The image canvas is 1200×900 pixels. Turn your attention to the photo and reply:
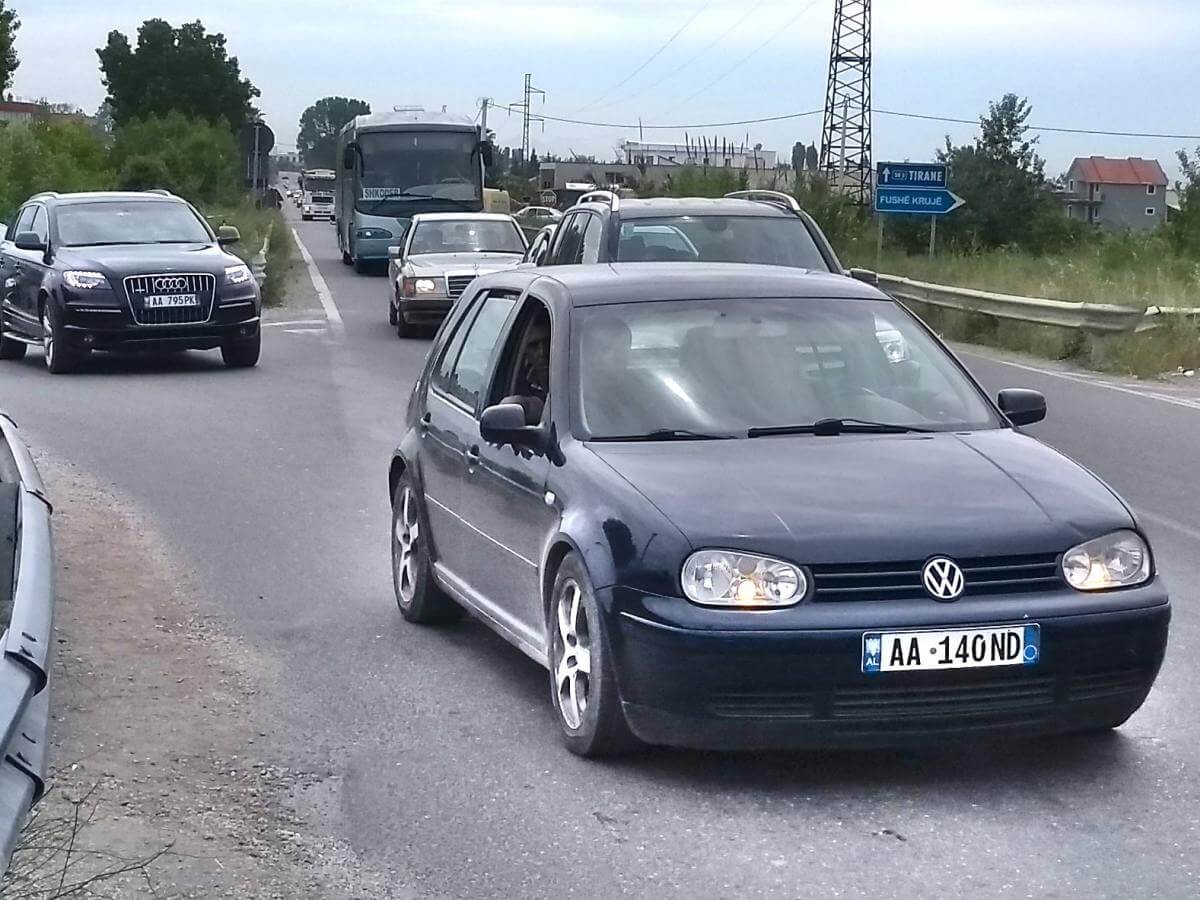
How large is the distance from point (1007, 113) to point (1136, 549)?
71.6 m

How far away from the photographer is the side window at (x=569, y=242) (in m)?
16.5

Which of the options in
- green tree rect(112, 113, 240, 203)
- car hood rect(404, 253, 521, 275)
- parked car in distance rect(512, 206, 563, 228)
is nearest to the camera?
car hood rect(404, 253, 521, 275)

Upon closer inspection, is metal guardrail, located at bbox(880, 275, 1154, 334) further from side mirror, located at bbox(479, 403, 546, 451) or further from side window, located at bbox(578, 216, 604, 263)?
side mirror, located at bbox(479, 403, 546, 451)

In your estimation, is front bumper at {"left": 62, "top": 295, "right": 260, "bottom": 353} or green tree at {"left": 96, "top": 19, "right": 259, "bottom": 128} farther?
green tree at {"left": 96, "top": 19, "right": 259, "bottom": 128}

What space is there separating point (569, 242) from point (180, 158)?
59461 millimetres

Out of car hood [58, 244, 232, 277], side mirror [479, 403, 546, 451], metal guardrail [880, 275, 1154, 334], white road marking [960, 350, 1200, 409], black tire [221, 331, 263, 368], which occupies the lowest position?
white road marking [960, 350, 1200, 409]

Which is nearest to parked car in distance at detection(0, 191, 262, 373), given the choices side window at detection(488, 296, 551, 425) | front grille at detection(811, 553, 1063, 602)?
side window at detection(488, 296, 551, 425)

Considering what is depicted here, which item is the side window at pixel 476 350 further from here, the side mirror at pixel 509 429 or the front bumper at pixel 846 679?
the front bumper at pixel 846 679

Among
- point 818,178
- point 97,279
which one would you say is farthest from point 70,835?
point 818,178

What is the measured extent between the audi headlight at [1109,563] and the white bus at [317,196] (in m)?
113

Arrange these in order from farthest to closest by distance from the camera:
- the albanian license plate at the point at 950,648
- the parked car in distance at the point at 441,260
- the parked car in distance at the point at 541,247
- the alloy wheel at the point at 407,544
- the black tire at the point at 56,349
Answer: the parked car in distance at the point at 441,260 < the black tire at the point at 56,349 < the parked car in distance at the point at 541,247 < the alloy wheel at the point at 407,544 < the albanian license plate at the point at 950,648

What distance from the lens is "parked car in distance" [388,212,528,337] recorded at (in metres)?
24.8

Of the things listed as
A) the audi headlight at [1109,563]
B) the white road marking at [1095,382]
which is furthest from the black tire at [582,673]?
the white road marking at [1095,382]

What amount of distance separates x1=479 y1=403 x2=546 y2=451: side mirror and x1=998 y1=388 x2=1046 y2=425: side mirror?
1.69 meters
